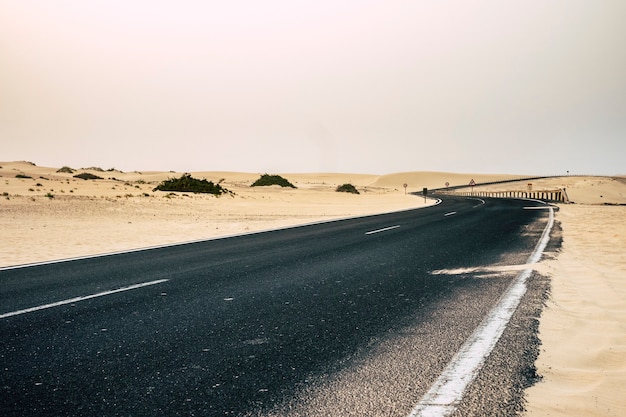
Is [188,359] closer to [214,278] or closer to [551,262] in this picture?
[214,278]

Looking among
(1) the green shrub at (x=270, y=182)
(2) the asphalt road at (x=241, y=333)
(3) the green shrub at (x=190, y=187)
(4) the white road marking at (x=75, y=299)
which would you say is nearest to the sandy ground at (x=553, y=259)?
(2) the asphalt road at (x=241, y=333)

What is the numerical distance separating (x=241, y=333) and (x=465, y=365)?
2.14 metres

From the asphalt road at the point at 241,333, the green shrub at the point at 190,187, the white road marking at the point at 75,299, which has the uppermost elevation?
the green shrub at the point at 190,187

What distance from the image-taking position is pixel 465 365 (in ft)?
12.7

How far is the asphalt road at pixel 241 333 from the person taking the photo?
131 inches

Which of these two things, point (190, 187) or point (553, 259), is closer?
point (553, 259)

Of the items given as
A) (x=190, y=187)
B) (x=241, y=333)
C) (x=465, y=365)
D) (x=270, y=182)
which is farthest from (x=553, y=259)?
(x=270, y=182)

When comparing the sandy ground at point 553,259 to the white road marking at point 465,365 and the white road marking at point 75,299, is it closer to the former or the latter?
the white road marking at point 465,365

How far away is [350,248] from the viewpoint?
1170 centimetres

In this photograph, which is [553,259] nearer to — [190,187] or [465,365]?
[465,365]

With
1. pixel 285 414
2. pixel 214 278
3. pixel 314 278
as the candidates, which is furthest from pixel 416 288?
pixel 285 414

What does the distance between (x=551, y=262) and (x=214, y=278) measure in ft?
20.5

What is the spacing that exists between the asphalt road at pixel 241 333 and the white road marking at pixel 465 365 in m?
0.08

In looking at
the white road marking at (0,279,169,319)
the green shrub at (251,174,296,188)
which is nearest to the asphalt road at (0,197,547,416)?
the white road marking at (0,279,169,319)
